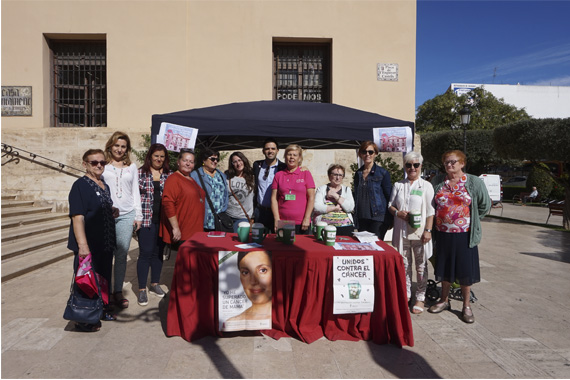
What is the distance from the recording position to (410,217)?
3.57 m

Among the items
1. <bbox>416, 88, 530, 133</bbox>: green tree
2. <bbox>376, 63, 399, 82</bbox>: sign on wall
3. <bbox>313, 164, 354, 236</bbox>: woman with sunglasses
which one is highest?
<bbox>416, 88, 530, 133</bbox>: green tree

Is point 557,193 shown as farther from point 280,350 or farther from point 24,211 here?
point 24,211

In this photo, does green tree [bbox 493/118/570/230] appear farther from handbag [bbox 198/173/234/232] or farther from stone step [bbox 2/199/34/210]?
stone step [bbox 2/199/34/210]

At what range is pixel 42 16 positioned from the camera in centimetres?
950

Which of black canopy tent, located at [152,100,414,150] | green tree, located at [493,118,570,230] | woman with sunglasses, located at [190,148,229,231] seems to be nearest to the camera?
woman with sunglasses, located at [190,148,229,231]

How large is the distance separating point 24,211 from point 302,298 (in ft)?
27.3

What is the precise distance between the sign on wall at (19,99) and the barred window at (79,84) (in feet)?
1.96

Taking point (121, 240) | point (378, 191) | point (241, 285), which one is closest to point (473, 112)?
point (378, 191)

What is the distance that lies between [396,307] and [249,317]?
1.31 m

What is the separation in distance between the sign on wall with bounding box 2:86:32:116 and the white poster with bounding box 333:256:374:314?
34.2 feet

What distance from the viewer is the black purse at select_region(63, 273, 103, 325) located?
305 cm

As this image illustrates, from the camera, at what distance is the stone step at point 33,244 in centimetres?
571

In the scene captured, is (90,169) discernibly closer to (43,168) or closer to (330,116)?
(330,116)

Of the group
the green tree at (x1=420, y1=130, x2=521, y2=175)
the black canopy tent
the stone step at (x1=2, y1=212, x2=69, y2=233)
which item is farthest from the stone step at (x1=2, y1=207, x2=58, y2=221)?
the green tree at (x1=420, y1=130, x2=521, y2=175)
